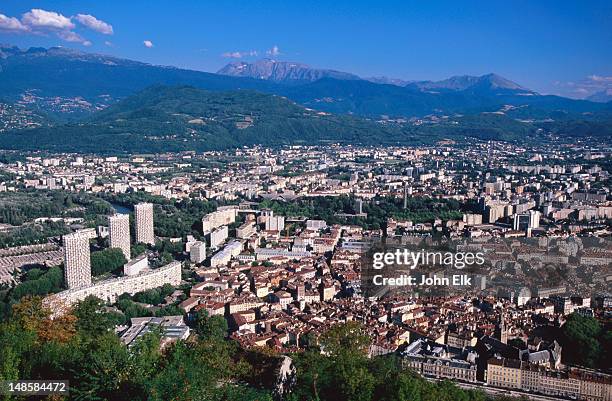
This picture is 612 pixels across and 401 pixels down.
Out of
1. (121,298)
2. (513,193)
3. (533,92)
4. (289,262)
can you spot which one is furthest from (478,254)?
(533,92)


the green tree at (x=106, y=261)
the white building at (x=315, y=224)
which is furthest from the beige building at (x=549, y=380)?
the white building at (x=315, y=224)

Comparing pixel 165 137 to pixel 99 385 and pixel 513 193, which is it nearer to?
pixel 513 193

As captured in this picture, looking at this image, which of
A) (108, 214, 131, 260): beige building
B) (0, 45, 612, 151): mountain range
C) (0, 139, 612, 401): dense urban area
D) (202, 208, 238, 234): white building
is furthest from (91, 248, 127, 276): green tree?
(0, 45, 612, 151): mountain range

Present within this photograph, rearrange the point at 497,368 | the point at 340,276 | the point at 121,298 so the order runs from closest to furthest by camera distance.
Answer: the point at 497,368 → the point at 121,298 → the point at 340,276

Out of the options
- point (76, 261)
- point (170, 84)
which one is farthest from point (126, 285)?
point (170, 84)

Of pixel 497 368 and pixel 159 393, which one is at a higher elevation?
pixel 159 393

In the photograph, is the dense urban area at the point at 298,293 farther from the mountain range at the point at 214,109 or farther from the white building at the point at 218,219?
the mountain range at the point at 214,109

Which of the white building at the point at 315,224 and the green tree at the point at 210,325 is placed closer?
the green tree at the point at 210,325
